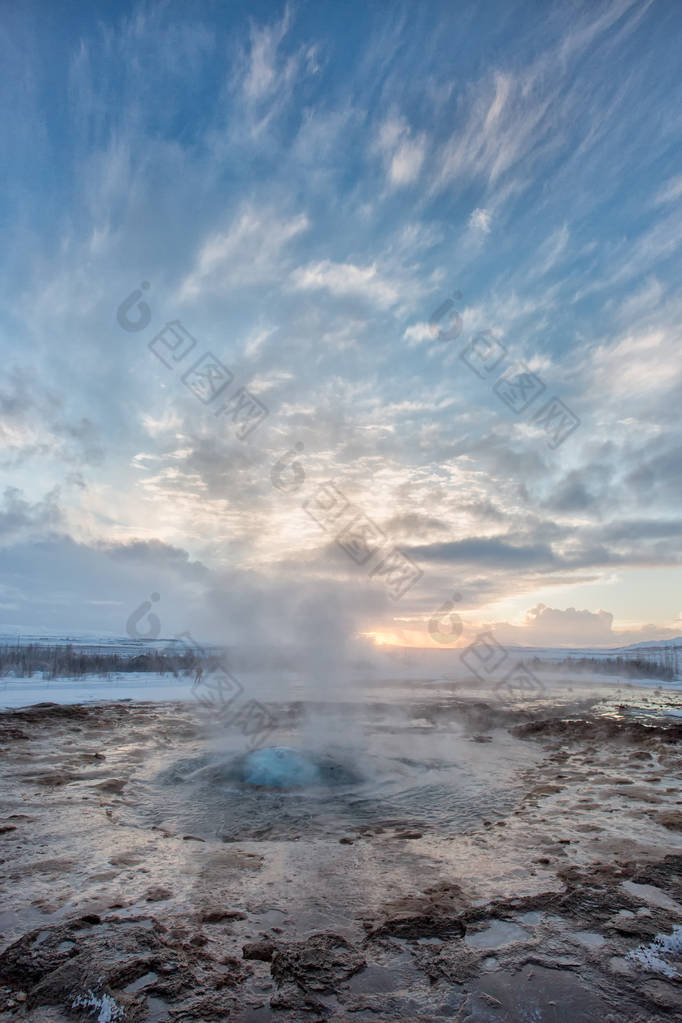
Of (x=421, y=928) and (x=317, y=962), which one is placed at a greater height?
(x=317, y=962)

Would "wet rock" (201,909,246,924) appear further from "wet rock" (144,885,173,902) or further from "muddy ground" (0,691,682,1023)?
"wet rock" (144,885,173,902)

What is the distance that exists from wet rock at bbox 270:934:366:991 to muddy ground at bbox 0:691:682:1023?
0.05 ft

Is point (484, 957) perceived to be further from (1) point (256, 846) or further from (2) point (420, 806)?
(2) point (420, 806)

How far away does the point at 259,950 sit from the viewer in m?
3.89

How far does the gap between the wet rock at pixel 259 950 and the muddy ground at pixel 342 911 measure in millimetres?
15

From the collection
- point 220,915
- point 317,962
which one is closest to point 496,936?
point 317,962

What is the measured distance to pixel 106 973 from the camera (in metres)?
3.47

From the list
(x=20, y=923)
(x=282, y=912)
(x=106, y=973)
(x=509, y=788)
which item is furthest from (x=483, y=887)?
(x=509, y=788)

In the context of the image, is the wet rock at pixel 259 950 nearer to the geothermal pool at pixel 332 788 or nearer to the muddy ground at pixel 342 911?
the muddy ground at pixel 342 911

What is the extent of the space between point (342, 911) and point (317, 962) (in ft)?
3.03

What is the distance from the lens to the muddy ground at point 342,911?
3305mm

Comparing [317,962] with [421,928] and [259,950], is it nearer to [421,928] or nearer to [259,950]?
[259,950]

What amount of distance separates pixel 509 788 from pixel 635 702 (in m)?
20.8

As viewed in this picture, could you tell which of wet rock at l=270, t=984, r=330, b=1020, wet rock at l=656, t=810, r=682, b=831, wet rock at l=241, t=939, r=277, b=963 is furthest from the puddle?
wet rock at l=656, t=810, r=682, b=831
